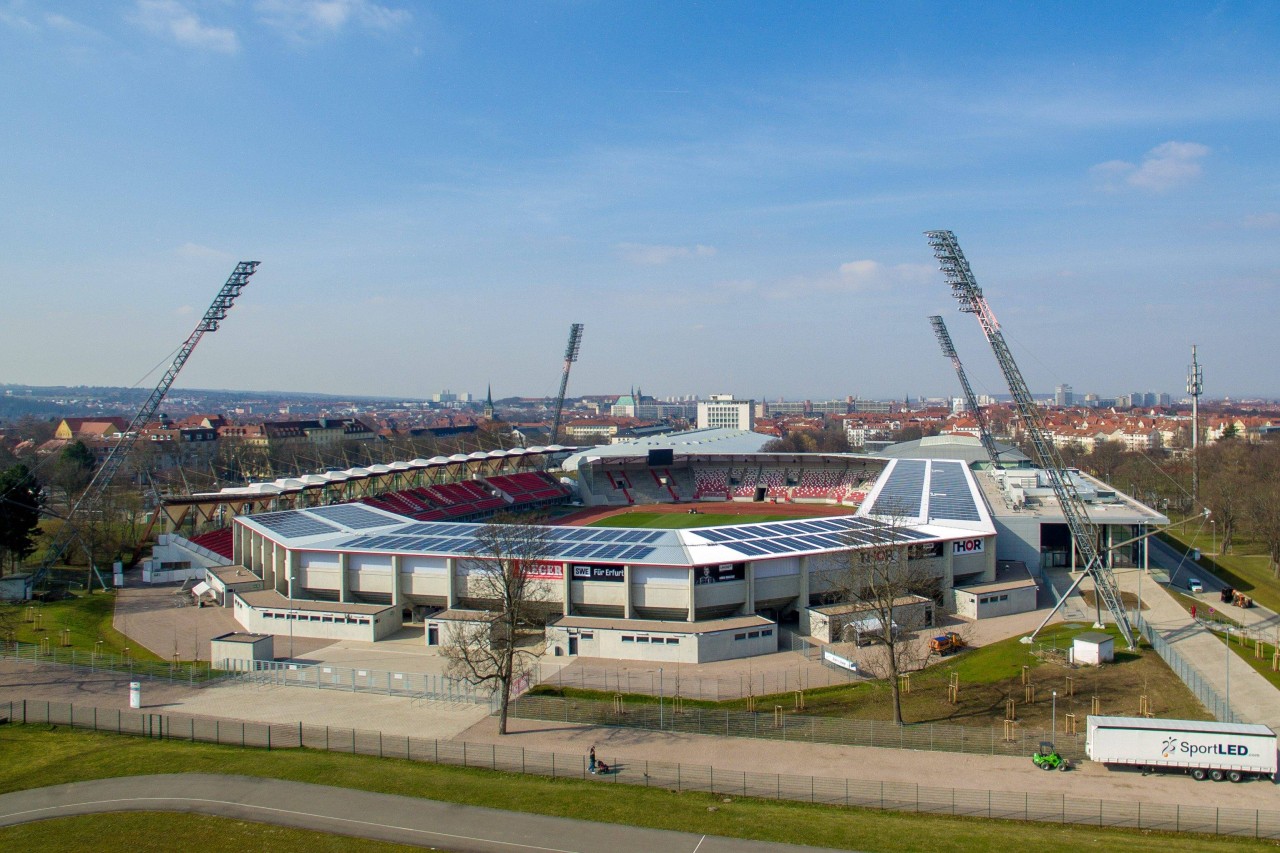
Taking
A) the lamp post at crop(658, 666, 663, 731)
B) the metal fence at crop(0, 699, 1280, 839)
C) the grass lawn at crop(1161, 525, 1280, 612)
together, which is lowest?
the grass lawn at crop(1161, 525, 1280, 612)

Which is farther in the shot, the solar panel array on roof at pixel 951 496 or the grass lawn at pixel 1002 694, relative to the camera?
the solar panel array on roof at pixel 951 496

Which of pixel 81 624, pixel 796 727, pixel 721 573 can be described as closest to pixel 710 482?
pixel 721 573

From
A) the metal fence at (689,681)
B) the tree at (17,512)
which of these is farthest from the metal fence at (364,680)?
the tree at (17,512)

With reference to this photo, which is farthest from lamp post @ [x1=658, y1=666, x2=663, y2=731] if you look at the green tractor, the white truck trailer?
the white truck trailer

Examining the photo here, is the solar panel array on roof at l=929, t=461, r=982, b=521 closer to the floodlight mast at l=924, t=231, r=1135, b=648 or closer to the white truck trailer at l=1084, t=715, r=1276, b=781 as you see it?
the floodlight mast at l=924, t=231, r=1135, b=648

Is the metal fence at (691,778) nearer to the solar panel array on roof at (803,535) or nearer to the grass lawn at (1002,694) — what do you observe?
the grass lawn at (1002,694)

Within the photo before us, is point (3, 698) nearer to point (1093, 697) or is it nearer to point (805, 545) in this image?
point (805, 545)
